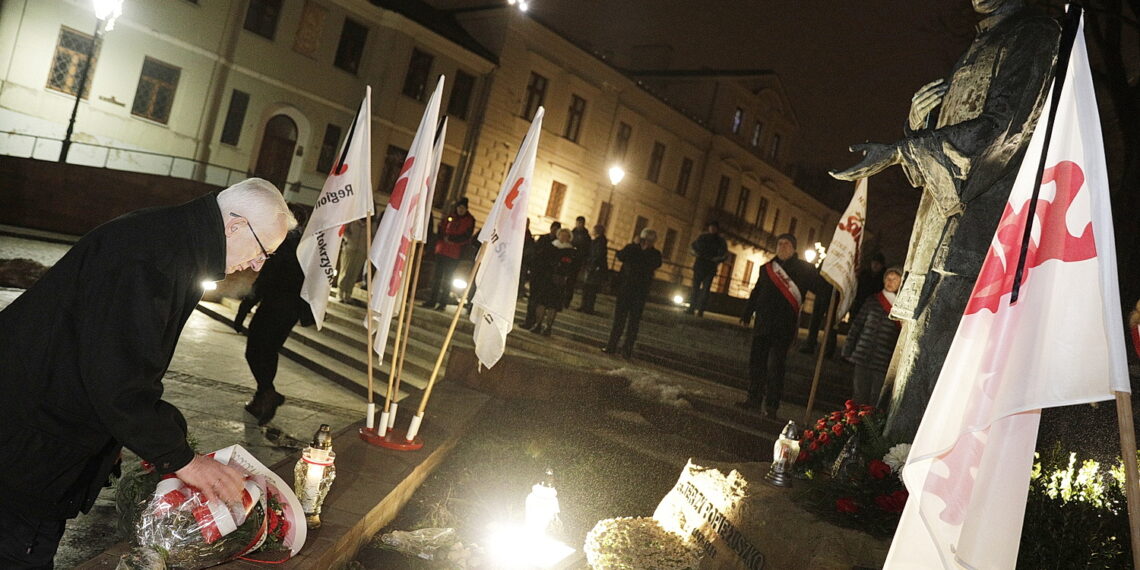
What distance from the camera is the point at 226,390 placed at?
7.64 metres

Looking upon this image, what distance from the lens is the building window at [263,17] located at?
89.9 feet

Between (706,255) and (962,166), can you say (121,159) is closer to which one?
(706,255)

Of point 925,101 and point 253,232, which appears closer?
point 253,232

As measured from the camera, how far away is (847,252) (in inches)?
272

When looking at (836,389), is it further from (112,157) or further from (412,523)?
(112,157)

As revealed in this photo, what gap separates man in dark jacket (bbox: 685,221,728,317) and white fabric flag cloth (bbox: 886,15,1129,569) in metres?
13.6

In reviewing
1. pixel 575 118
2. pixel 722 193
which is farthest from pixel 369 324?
pixel 722 193

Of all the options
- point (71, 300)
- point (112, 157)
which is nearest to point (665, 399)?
point (71, 300)

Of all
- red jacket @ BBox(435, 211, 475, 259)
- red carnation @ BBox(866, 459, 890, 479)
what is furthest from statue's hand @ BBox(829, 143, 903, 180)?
red jacket @ BBox(435, 211, 475, 259)

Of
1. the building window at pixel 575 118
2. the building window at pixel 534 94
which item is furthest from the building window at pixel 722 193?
the building window at pixel 534 94

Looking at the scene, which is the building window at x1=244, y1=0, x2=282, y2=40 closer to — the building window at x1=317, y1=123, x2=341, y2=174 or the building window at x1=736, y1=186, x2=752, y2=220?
the building window at x1=317, y1=123, x2=341, y2=174

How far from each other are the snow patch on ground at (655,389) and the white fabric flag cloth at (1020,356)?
5876mm

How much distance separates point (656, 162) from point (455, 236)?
27.5 metres

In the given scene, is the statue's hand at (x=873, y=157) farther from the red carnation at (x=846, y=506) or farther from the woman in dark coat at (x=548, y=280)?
the woman in dark coat at (x=548, y=280)
